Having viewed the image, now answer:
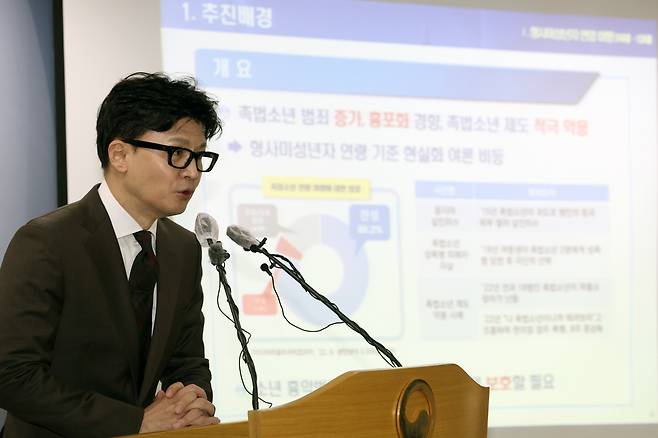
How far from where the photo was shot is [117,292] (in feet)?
6.08

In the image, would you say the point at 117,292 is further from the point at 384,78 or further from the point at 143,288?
the point at 384,78

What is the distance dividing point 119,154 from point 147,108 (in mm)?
127

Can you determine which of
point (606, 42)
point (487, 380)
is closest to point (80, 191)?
point (487, 380)

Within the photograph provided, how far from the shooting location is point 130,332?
6.08ft

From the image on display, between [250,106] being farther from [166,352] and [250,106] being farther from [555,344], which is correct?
[555,344]

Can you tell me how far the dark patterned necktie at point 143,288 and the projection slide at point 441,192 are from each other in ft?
3.12

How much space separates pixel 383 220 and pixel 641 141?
45.8 inches

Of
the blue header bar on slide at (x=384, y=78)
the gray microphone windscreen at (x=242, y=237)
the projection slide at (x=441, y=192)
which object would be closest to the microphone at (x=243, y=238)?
the gray microphone windscreen at (x=242, y=237)

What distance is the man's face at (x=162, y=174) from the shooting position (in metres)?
1.89

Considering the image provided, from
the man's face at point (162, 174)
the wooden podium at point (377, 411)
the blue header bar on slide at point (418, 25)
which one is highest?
the blue header bar on slide at point (418, 25)

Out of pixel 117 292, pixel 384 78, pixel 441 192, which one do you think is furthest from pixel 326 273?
pixel 117 292

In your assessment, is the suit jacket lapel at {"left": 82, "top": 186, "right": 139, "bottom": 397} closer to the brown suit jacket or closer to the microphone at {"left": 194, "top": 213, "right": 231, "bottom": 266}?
the brown suit jacket

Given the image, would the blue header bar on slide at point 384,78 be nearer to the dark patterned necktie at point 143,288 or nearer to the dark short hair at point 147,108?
the dark short hair at point 147,108

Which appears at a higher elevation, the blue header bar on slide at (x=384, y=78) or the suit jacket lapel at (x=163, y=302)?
the blue header bar on slide at (x=384, y=78)
